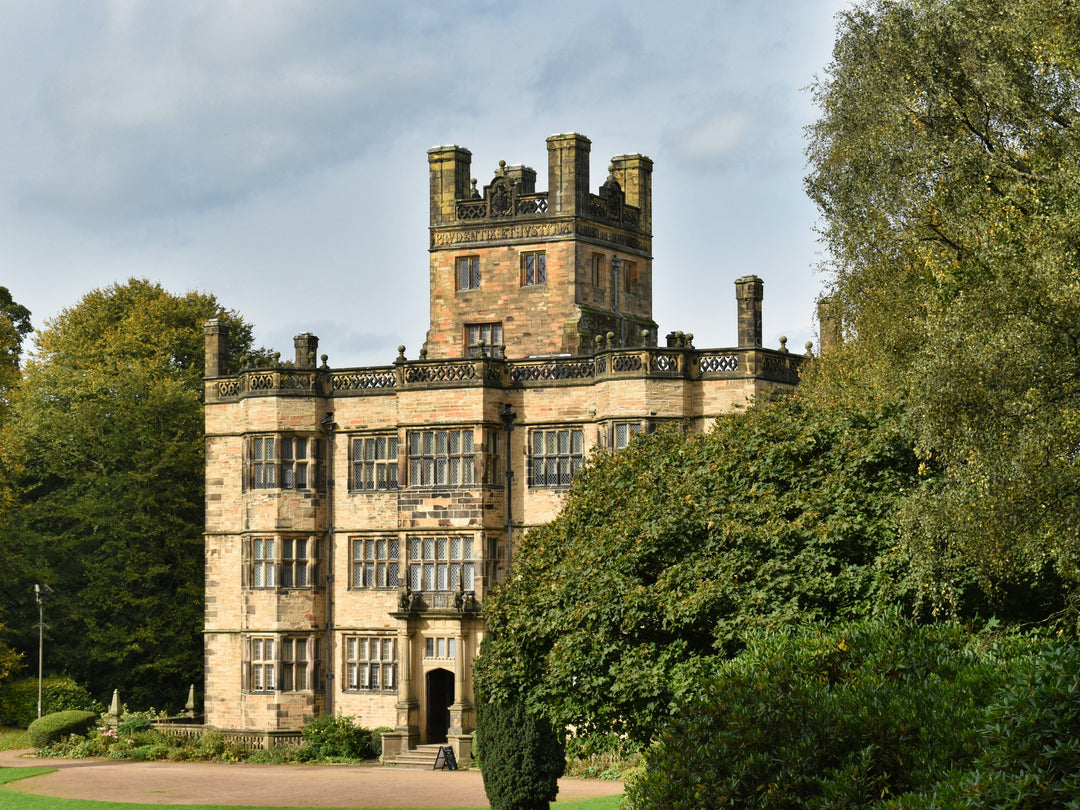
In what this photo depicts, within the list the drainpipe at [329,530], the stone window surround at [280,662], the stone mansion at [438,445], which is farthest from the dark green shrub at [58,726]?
the drainpipe at [329,530]

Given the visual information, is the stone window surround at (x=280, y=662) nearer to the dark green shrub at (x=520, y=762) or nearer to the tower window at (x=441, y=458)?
the tower window at (x=441, y=458)

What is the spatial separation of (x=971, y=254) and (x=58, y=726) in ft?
112

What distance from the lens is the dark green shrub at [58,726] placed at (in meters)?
45.4

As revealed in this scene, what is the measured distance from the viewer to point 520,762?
1184 inches

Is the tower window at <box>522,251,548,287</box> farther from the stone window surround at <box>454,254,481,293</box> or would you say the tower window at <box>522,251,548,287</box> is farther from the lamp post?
the lamp post

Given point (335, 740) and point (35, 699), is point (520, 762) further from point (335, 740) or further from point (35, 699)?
point (35, 699)

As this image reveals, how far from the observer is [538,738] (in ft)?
99.0

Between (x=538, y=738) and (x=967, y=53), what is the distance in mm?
15584

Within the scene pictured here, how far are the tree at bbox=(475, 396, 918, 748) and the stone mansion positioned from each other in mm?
14883

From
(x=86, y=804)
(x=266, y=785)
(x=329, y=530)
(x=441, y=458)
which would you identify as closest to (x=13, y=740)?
(x=329, y=530)

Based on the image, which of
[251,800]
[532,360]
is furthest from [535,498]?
[251,800]

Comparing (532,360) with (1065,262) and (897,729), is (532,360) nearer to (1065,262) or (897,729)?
(1065,262)

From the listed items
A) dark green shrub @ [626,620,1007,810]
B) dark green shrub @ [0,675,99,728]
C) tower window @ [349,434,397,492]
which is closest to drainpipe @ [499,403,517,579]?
tower window @ [349,434,397,492]

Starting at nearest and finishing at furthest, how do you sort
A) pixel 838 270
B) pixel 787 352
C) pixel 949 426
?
pixel 949 426
pixel 838 270
pixel 787 352
